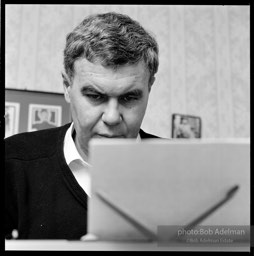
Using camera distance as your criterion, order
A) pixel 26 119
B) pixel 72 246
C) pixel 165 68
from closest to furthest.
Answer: pixel 72 246 < pixel 26 119 < pixel 165 68

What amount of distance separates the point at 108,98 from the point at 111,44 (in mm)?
159

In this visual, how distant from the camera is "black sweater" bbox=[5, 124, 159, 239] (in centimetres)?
102

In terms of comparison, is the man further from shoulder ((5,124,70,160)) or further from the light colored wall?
the light colored wall

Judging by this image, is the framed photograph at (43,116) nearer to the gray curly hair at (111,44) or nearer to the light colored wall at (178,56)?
the light colored wall at (178,56)

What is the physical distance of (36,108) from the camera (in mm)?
1878

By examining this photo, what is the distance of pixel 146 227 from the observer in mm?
577

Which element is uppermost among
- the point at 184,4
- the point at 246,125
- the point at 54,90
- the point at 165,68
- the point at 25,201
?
the point at 184,4

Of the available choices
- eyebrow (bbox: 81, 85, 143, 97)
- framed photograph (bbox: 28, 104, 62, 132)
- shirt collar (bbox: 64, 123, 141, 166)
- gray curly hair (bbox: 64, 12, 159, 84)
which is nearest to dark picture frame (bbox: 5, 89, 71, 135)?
framed photograph (bbox: 28, 104, 62, 132)

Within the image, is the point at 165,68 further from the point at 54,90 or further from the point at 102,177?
the point at 102,177

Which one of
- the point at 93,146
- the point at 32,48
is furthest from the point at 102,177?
the point at 32,48

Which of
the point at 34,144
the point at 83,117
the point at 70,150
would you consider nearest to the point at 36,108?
the point at 34,144

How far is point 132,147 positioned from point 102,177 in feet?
0.23

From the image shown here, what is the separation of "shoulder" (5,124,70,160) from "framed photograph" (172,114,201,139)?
937mm

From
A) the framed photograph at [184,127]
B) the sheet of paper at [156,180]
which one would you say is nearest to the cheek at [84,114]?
the sheet of paper at [156,180]
